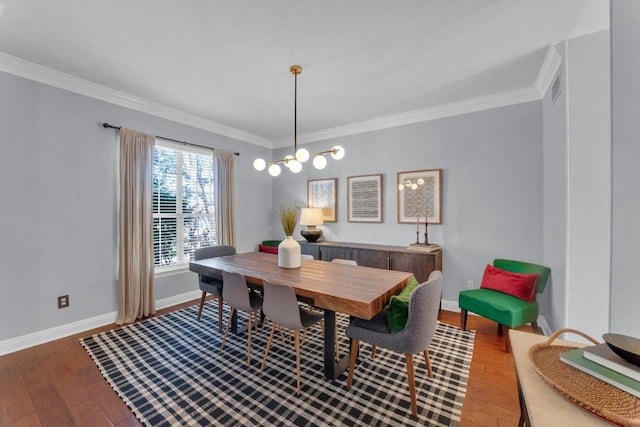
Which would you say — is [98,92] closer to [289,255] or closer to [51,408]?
[289,255]

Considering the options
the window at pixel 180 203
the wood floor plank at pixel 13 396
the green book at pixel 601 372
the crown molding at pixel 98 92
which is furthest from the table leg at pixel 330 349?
the crown molding at pixel 98 92

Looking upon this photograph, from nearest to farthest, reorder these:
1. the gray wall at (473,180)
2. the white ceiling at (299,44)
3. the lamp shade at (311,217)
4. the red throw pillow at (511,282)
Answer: the white ceiling at (299,44), the red throw pillow at (511,282), the gray wall at (473,180), the lamp shade at (311,217)

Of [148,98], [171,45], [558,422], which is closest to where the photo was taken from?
[558,422]

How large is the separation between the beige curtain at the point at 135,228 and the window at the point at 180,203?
200 millimetres

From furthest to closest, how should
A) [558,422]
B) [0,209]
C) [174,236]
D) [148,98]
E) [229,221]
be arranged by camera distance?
1. [229,221]
2. [174,236]
3. [148,98]
4. [0,209]
5. [558,422]

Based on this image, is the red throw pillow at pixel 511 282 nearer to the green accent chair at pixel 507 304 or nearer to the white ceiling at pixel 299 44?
the green accent chair at pixel 507 304

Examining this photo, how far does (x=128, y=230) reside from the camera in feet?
10.5

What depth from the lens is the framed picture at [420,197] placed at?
3566 mm

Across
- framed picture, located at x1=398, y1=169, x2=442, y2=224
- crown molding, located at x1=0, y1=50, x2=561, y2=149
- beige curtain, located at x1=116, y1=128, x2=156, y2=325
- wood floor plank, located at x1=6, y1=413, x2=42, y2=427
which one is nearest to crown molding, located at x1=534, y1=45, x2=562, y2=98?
crown molding, located at x1=0, y1=50, x2=561, y2=149

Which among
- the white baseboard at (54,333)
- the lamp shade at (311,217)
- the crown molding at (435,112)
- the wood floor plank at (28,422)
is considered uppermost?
the crown molding at (435,112)

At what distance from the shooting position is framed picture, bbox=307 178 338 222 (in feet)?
14.8

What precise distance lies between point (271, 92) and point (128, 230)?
2.38 meters

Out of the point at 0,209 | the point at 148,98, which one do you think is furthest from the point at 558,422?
the point at 148,98

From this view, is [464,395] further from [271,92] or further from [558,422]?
[271,92]
